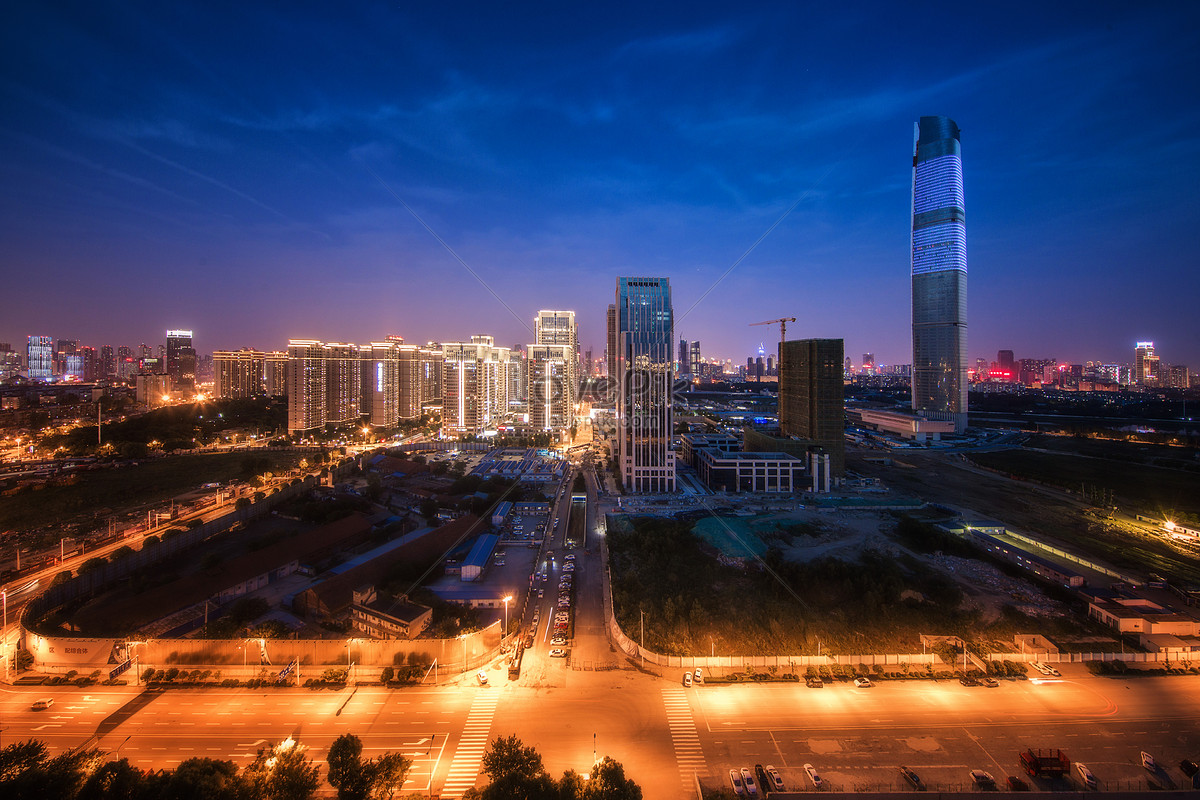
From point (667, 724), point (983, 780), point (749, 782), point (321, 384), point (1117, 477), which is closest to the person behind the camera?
point (749, 782)

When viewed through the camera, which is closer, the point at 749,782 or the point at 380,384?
the point at 749,782

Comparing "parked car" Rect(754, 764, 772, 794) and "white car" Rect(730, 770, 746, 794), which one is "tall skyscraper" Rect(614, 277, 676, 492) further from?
"white car" Rect(730, 770, 746, 794)

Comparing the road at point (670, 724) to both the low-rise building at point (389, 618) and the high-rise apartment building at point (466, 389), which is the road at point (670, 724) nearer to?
the low-rise building at point (389, 618)

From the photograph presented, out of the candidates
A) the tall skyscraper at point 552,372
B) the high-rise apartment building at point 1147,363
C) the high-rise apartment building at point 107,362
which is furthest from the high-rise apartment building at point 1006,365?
the high-rise apartment building at point 107,362

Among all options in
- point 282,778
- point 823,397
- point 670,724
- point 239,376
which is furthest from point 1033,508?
point 239,376

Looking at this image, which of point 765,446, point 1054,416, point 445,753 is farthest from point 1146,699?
point 1054,416

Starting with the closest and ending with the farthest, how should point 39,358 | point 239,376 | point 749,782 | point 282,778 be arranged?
point 282,778 → point 749,782 → point 239,376 → point 39,358

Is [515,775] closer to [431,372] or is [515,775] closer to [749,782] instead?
[749,782]
